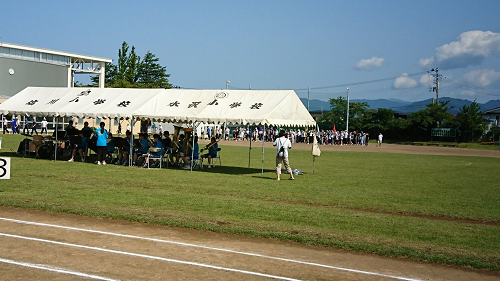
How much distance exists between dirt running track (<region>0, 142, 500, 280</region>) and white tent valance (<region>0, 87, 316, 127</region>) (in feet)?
32.8

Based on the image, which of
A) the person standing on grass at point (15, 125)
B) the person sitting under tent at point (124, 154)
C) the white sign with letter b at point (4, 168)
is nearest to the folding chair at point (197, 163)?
the person sitting under tent at point (124, 154)

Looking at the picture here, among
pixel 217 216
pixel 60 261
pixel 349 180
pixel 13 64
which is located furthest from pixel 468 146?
pixel 60 261

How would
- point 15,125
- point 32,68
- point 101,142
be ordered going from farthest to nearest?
1. point 32,68
2. point 15,125
3. point 101,142

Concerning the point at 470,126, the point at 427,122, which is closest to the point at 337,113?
the point at 427,122

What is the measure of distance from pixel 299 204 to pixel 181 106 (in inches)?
353

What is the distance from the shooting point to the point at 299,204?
1353 centimetres

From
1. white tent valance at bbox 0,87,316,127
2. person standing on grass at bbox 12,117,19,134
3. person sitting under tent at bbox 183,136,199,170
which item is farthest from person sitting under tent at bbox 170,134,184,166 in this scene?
person standing on grass at bbox 12,117,19,134

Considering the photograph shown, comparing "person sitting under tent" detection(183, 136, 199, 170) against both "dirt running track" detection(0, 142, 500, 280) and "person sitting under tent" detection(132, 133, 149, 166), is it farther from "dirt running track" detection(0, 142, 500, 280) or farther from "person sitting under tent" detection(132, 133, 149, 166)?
"dirt running track" detection(0, 142, 500, 280)

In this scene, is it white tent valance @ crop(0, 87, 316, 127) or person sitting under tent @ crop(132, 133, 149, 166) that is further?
person sitting under tent @ crop(132, 133, 149, 166)

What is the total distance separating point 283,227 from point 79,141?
14.8 m

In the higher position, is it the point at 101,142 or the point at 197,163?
the point at 101,142

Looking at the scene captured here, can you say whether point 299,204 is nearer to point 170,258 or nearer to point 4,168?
point 170,258

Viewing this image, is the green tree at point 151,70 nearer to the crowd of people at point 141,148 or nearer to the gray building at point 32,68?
the gray building at point 32,68

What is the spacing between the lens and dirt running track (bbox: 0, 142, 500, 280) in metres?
7.04
